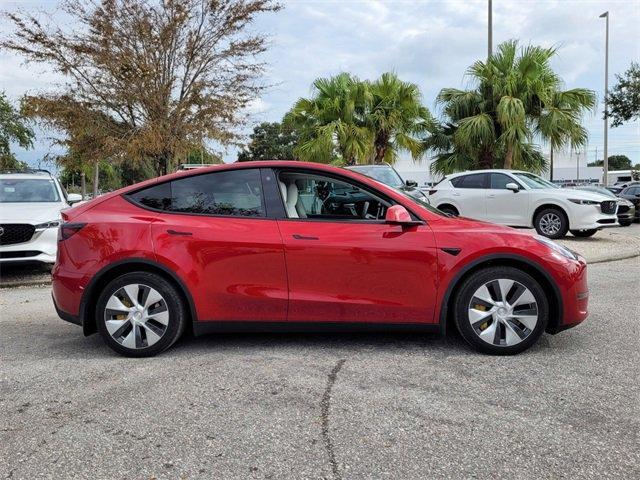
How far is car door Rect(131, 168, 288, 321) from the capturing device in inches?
161

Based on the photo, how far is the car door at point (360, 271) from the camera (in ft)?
13.2

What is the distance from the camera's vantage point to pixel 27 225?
7.87 metres

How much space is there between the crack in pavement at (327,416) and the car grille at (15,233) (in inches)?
231

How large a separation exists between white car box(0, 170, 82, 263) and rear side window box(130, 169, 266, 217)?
3.39 m

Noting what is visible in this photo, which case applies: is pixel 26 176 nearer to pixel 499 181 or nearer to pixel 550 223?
pixel 499 181

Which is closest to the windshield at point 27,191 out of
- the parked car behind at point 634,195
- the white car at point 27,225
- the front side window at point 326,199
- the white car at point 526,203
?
the white car at point 27,225

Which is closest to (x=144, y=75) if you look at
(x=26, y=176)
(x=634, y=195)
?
(x=26, y=176)

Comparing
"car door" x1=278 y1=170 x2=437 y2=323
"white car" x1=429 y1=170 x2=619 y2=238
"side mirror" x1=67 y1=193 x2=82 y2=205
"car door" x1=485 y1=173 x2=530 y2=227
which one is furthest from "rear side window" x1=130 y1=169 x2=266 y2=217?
"car door" x1=485 y1=173 x2=530 y2=227

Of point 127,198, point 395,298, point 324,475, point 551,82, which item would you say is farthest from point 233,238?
point 551,82

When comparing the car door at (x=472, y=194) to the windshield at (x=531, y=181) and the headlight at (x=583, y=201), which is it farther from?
the headlight at (x=583, y=201)

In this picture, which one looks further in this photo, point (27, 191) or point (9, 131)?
point (9, 131)

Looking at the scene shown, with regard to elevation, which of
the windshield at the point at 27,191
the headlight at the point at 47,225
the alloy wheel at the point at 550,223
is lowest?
the alloy wheel at the point at 550,223

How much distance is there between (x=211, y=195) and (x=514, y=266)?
7.83 feet

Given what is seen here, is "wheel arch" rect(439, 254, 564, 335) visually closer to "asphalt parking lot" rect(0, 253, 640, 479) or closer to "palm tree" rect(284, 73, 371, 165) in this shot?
"asphalt parking lot" rect(0, 253, 640, 479)
